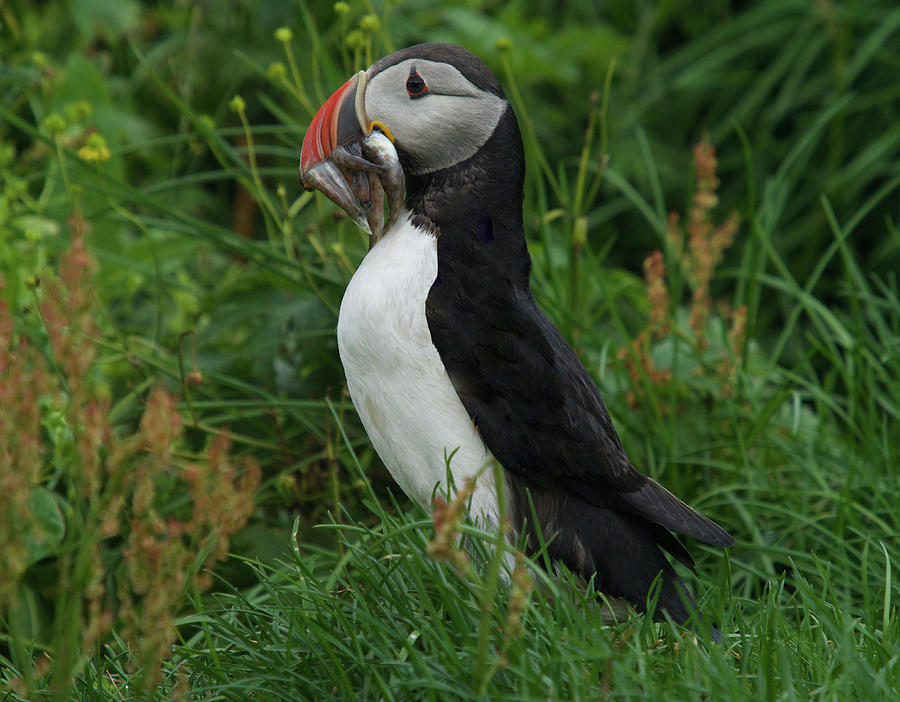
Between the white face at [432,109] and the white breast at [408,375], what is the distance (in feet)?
0.47

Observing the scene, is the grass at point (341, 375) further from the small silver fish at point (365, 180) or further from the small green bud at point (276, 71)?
the small silver fish at point (365, 180)

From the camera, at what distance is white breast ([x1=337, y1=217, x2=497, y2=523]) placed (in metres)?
1.61

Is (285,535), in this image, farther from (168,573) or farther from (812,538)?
(812,538)

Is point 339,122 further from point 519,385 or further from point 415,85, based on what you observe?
point 519,385

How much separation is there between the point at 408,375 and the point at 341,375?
925 millimetres

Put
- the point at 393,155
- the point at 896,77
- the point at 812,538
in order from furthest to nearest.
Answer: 1. the point at 896,77
2. the point at 812,538
3. the point at 393,155

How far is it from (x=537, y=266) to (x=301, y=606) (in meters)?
1.42

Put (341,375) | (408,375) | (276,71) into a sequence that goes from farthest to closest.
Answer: (341,375) → (276,71) → (408,375)

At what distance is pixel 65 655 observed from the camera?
1.27 meters

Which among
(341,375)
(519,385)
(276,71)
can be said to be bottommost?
(341,375)

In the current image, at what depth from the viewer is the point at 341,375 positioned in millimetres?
2525

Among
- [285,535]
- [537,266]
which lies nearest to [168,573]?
[285,535]

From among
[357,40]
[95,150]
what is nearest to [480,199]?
[357,40]

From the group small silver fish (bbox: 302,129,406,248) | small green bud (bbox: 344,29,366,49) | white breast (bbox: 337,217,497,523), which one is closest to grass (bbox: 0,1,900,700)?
small green bud (bbox: 344,29,366,49)
